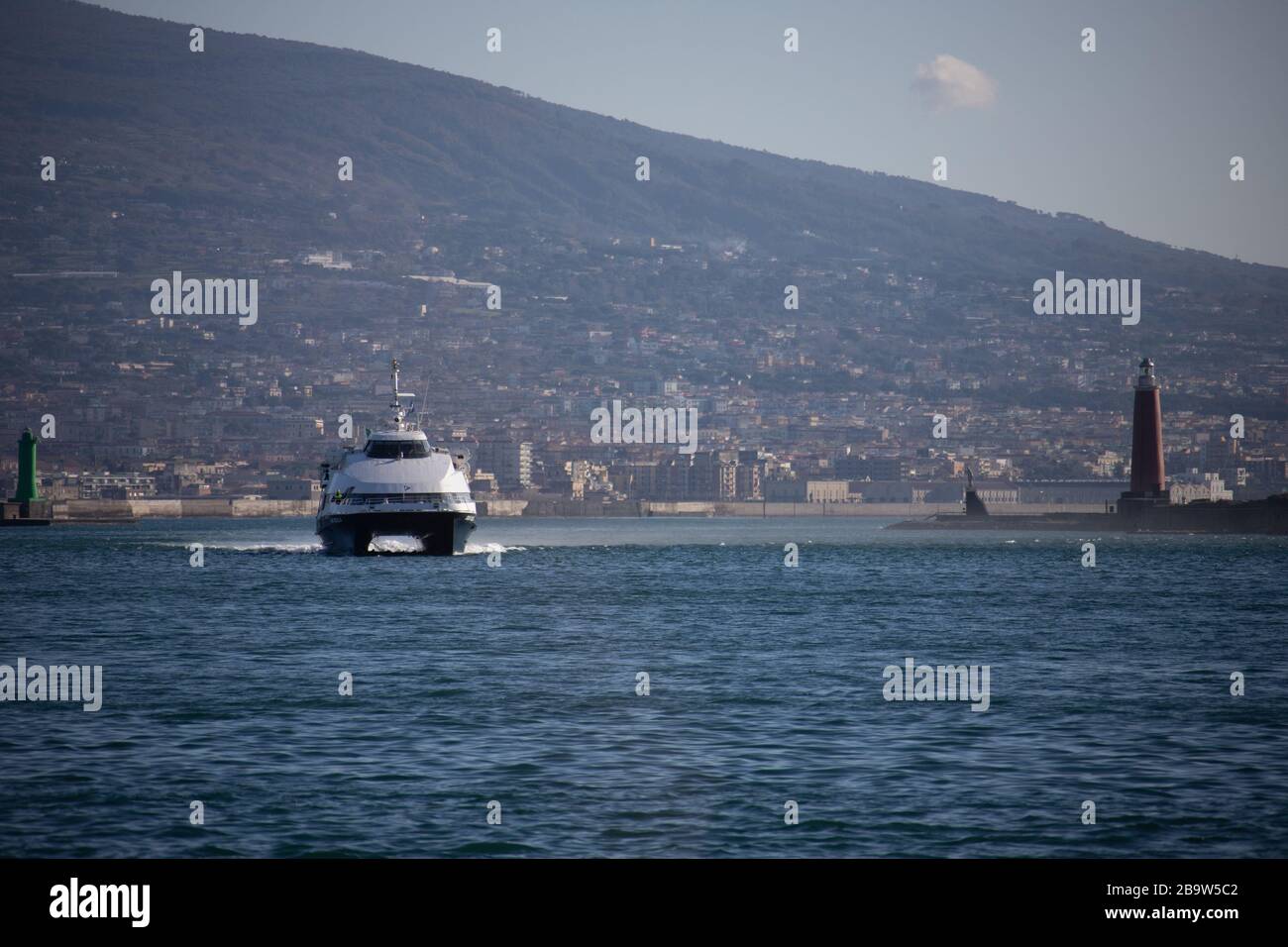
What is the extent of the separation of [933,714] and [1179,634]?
58.3 ft

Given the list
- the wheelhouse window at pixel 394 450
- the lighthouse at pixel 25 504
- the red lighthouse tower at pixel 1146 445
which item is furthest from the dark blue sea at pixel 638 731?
the lighthouse at pixel 25 504

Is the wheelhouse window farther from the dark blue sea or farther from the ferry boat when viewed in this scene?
the dark blue sea

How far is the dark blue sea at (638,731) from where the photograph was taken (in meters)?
16.0

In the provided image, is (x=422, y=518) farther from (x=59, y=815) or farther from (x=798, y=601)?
(x=59, y=815)

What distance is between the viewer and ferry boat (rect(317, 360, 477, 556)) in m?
73.6

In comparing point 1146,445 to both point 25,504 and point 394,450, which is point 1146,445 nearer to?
point 394,450

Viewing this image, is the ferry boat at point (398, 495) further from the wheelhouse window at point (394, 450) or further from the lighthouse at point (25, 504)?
the lighthouse at point (25, 504)

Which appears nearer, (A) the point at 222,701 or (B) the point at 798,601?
(A) the point at 222,701

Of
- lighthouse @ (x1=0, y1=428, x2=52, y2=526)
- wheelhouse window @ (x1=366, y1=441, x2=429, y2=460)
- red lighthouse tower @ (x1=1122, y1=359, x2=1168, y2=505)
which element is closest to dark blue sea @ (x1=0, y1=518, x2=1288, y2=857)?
wheelhouse window @ (x1=366, y1=441, x2=429, y2=460)

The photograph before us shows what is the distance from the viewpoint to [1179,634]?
40188mm

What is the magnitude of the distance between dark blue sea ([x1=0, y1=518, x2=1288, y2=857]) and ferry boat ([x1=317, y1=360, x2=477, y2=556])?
796 inches
